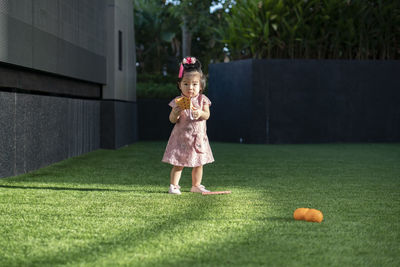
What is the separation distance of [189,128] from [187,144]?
0.15 m

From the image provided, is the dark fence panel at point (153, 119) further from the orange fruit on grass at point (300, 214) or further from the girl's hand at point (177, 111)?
the orange fruit on grass at point (300, 214)

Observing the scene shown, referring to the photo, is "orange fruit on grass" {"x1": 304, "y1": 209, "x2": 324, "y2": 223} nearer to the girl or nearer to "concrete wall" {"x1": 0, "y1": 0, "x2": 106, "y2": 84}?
the girl

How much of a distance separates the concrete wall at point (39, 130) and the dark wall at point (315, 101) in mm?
4697

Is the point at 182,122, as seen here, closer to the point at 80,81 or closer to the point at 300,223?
the point at 300,223

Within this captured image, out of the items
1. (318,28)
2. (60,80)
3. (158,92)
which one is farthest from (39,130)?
(158,92)

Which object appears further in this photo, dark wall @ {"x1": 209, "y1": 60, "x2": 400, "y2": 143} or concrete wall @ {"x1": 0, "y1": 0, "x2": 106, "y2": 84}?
dark wall @ {"x1": 209, "y1": 60, "x2": 400, "y2": 143}

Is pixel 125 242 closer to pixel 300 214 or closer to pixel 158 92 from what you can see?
pixel 300 214

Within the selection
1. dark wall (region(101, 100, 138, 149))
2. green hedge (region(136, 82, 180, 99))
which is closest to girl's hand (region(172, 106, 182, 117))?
dark wall (region(101, 100, 138, 149))

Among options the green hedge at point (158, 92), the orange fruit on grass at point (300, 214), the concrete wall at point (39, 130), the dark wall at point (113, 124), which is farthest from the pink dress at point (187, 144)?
the green hedge at point (158, 92)

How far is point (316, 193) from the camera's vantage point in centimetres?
554

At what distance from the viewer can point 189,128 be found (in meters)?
5.54

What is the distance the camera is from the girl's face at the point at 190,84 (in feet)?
17.9

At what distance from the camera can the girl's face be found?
17.9 feet

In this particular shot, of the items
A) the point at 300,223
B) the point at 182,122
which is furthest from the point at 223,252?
the point at 182,122
